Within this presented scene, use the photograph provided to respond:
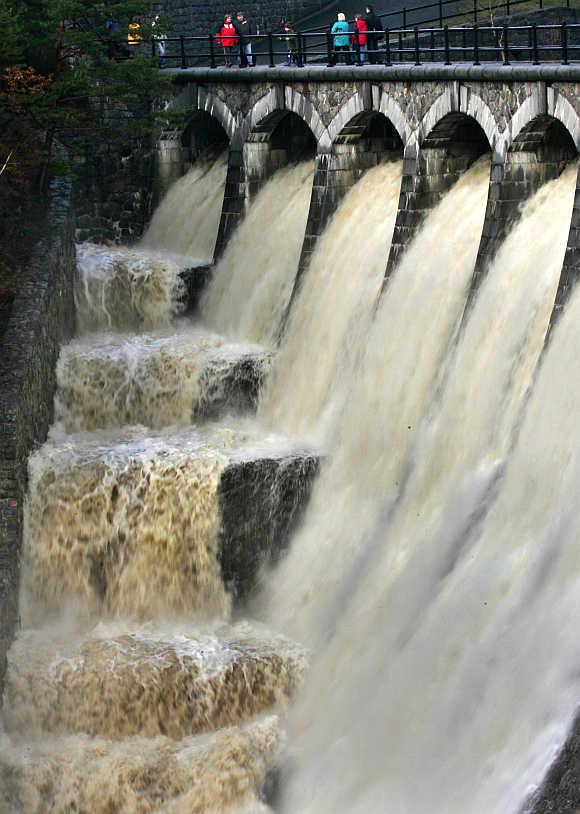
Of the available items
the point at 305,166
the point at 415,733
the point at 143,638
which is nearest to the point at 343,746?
the point at 415,733

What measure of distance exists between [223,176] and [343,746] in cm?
2201

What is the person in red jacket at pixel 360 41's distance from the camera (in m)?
42.6

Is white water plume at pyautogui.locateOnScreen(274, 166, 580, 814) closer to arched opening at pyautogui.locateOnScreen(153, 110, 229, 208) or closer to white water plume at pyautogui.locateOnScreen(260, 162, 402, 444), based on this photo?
white water plume at pyautogui.locateOnScreen(260, 162, 402, 444)

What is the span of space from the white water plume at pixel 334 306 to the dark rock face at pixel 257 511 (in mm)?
2283

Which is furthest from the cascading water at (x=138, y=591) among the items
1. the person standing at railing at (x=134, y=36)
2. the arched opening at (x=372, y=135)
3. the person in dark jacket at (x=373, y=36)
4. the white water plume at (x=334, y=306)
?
the person standing at railing at (x=134, y=36)

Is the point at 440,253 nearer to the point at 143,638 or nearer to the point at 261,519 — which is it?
the point at 261,519

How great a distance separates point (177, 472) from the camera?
→ 3791 centimetres

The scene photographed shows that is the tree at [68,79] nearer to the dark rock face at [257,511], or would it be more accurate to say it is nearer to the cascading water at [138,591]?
the cascading water at [138,591]

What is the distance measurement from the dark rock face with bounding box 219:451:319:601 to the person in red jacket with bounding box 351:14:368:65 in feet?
34.0

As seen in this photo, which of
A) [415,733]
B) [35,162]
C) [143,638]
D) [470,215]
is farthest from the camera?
[35,162]

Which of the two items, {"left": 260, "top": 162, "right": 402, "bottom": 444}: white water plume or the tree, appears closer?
{"left": 260, "top": 162, "right": 402, "bottom": 444}: white water plume

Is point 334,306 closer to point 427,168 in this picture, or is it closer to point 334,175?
point 334,175

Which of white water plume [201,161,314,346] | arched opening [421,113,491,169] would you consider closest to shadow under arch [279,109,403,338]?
white water plume [201,161,314,346]

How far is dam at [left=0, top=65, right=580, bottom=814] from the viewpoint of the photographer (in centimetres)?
3133
